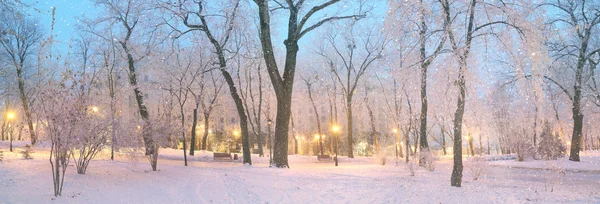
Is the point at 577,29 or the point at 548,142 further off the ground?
the point at 577,29

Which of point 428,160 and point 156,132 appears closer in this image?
point 156,132

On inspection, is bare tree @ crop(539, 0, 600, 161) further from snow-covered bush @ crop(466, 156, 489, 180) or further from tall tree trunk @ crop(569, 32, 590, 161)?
snow-covered bush @ crop(466, 156, 489, 180)

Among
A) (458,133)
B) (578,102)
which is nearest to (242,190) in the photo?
(458,133)

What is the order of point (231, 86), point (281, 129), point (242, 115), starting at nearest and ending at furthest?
point (281, 129)
point (231, 86)
point (242, 115)

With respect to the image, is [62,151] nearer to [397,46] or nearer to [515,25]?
[397,46]

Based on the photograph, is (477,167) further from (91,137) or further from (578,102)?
(578,102)

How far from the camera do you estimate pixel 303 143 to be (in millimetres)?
53312

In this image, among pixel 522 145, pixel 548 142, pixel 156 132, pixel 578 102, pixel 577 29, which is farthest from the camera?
pixel 522 145

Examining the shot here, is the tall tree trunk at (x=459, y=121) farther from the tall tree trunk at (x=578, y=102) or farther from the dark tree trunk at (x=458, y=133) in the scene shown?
the tall tree trunk at (x=578, y=102)

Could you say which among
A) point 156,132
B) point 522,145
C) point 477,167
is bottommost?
point 477,167

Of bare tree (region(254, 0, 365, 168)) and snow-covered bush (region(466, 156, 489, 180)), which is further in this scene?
bare tree (region(254, 0, 365, 168))

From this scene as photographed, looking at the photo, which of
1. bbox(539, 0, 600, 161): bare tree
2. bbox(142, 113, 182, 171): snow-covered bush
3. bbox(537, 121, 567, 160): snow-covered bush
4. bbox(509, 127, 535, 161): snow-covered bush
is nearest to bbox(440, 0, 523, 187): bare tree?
bbox(142, 113, 182, 171): snow-covered bush

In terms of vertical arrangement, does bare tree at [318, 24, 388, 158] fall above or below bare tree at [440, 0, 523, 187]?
above

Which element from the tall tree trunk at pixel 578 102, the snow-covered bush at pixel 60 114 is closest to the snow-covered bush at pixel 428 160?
the tall tree trunk at pixel 578 102
